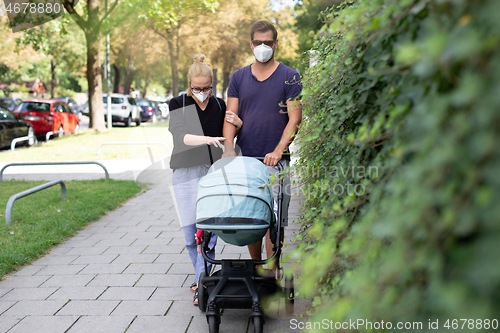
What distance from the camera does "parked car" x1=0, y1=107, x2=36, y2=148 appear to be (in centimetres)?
1672

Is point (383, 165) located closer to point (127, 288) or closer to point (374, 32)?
point (374, 32)

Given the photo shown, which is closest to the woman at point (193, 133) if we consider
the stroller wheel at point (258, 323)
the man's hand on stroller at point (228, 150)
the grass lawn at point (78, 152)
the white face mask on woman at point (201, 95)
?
the white face mask on woman at point (201, 95)

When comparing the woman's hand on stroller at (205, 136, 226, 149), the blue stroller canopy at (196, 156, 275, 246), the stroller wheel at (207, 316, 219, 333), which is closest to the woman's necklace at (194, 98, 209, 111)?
the woman's hand on stroller at (205, 136, 226, 149)

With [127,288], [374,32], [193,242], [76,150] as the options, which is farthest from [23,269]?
[76,150]

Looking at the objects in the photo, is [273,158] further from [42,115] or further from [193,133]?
[42,115]

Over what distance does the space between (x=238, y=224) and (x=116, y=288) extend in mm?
1885

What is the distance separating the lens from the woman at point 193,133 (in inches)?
156

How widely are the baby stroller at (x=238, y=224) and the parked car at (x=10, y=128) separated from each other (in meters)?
15.3

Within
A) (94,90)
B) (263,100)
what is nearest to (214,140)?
(263,100)

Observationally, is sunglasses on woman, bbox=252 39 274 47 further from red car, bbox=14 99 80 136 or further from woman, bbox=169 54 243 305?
red car, bbox=14 99 80 136

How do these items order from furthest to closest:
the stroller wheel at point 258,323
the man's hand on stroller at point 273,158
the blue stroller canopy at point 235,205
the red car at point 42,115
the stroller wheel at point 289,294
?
the red car at point 42,115 → the man's hand on stroller at point 273,158 → the stroller wheel at point 289,294 → the stroller wheel at point 258,323 → the blue stroller canopy at point 235,205

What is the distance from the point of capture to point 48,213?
7121 mm

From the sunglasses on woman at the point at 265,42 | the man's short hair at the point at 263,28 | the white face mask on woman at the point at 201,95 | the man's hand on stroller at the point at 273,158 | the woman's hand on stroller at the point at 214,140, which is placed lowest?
the man's hand on stroller at the point at 273,158

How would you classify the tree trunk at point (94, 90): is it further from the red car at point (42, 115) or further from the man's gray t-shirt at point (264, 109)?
the man's gray t-shirt at point (264, 109)
